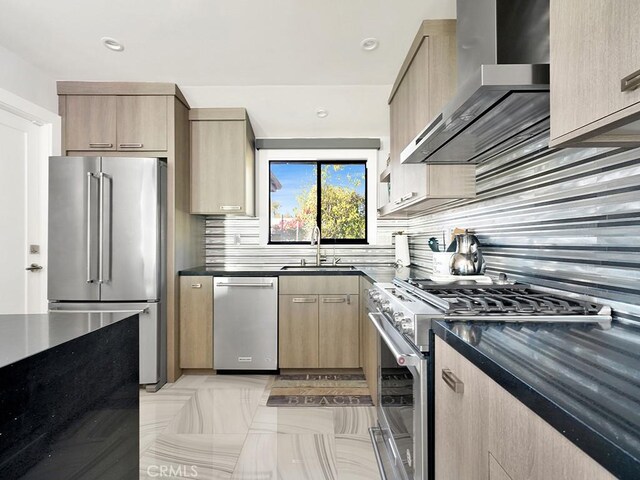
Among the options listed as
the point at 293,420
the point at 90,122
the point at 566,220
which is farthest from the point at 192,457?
the point at 90,122

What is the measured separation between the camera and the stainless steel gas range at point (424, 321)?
3.60 feet

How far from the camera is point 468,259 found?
1919 mm

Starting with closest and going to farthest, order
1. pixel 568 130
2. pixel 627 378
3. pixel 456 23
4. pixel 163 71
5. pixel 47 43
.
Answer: pixel 627 378 < pixel 568 130 < pixel 456 23 < pixel 47 43 < pixel 163 71

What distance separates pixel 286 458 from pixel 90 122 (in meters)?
2.97

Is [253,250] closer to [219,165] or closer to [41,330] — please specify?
[219,165]

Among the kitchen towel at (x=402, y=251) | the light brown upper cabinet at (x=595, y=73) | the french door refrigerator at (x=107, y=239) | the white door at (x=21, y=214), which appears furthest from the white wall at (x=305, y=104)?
the light brown upper cabinet at (x=595, y=73)

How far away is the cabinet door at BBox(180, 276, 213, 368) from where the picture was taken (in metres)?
3.13

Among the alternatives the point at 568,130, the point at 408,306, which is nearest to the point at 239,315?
the point at 408,306

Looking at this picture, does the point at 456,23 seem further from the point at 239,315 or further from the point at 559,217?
the point at 239,315

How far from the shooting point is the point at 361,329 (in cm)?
312

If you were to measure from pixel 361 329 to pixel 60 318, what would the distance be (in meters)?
2.32

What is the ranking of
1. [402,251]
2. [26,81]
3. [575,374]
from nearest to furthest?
1. [575,374]
2. [26,81]
3. [402,251]

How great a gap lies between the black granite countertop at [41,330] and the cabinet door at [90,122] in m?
2.23

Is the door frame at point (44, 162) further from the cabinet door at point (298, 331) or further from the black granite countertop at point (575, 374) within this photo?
→ the black granite countertop at point (575, 374)
